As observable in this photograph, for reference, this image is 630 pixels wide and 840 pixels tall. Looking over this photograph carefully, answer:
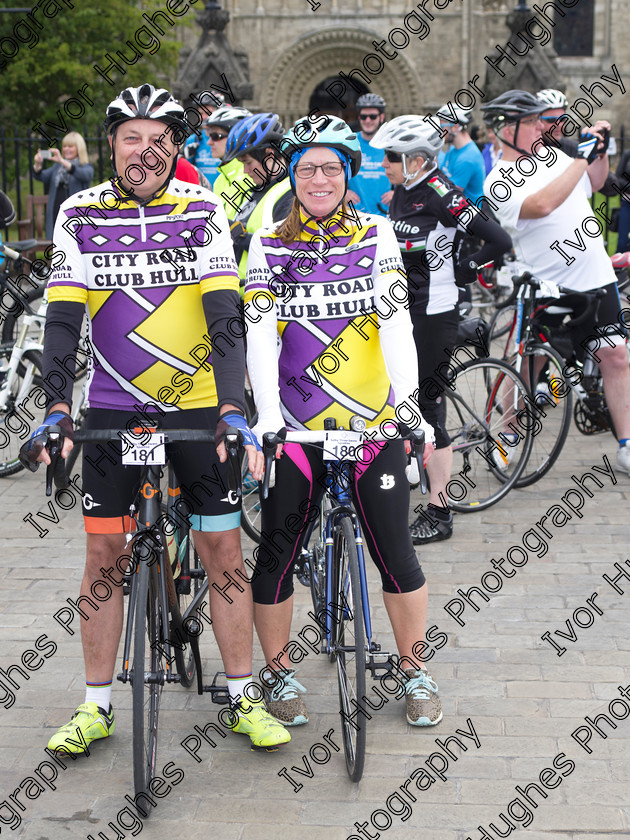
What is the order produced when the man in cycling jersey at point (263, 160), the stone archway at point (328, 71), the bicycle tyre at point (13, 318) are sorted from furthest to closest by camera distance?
the stone archway at point (328, 71) < the bicycle tyre at point (13, 318) < the man in cycling jersey at point (263, 160)

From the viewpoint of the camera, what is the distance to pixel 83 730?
384cm

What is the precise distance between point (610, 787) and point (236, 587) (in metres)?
1.39

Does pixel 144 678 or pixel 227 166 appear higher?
pixel 227 166

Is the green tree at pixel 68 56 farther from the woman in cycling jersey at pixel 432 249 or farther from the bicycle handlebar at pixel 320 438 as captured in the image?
the bicycle handlebar at pixel 320 438

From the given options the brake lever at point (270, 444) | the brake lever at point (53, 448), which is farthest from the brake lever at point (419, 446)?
the brake lever at point (53, 448)

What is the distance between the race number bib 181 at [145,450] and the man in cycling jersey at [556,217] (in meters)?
3.78

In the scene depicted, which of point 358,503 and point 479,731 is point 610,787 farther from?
point 358,503

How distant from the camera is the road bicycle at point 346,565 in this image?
11.8 feet

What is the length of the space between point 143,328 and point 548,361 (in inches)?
146

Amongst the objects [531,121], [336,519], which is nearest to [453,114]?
[531,121]

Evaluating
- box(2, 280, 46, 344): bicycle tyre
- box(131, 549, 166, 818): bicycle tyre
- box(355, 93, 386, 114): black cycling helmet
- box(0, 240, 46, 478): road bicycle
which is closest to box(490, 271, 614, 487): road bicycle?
box(0, 240, 46, 478): road bicycle

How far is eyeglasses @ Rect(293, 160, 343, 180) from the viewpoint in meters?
3.88

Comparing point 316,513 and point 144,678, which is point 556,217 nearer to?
point 316,513

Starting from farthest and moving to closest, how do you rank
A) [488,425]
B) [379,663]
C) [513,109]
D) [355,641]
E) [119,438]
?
[488,425]
[513,109]
[379,663]
[355,641]
[119,438]
